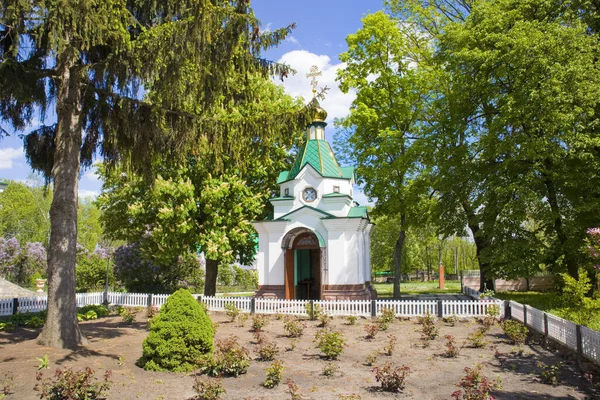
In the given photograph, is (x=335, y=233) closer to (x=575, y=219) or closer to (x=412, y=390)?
(x=575, y=219)

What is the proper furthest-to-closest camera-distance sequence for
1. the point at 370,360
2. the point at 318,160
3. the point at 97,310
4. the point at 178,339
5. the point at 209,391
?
the point at 318,160 < the point at 97,310 < the point at 370,360 < the point at 178,339 < the point at 209,391

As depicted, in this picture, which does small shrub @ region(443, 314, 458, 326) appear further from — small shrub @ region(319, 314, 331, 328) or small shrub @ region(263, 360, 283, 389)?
small shrub @ region(263, 360, 283, 389)

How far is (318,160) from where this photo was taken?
23.0 metres

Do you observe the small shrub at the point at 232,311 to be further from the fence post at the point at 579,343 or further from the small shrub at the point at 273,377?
the fence post at the point at 579,343

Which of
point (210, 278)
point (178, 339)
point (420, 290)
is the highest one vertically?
point (210, 278)

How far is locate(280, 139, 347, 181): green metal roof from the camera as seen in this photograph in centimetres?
2272

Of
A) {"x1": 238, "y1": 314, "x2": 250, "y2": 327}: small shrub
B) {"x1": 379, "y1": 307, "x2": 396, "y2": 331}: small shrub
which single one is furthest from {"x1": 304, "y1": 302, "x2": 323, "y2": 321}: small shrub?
{"x1": 238, "y1": 314, "x2": 250, "y2": 327}: small shrub

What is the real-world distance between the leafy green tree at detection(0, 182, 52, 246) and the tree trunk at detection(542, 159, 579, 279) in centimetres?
4882

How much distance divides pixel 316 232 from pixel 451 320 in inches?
291

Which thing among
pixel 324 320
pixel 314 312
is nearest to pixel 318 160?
pixel 314 312

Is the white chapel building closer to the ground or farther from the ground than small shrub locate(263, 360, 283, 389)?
farther from the ground

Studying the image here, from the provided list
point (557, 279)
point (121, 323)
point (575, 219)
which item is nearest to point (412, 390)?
point (121, 323)

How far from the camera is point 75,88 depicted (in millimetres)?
12695

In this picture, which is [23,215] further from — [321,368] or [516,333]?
[516,333]
